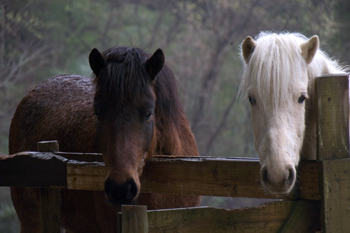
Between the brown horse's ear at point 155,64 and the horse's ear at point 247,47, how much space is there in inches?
28.9

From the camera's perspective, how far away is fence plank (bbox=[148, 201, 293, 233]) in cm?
222

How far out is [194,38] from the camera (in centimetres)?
1602

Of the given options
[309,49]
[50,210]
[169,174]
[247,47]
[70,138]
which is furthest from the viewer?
[70,138]

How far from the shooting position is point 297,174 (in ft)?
7.19

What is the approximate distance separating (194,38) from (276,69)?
45.8 feet

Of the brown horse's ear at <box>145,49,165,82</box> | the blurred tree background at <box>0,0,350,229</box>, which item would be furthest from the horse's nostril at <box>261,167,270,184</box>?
the blurred tree background at <box>0,0,350,229</box>

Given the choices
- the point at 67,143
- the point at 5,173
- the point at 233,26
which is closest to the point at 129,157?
the point at 5,173

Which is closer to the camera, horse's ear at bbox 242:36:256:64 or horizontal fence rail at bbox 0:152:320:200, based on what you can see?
horizontal fence rail at bbox 0:152:320:200

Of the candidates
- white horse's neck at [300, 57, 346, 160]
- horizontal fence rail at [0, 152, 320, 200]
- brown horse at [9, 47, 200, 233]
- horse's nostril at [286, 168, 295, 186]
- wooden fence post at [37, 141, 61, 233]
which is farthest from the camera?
wooden fence post at [37, 141, 61, 233]

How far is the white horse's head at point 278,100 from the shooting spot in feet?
6.77

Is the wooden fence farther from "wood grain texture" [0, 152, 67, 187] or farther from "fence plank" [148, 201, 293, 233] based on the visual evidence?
"wood grain texture" [0, 152, 67, 187]

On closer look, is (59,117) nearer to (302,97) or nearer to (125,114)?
(125,114)

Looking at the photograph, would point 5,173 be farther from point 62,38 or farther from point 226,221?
point 62,38

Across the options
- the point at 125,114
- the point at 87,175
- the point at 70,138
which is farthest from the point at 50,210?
the point at 70,138
